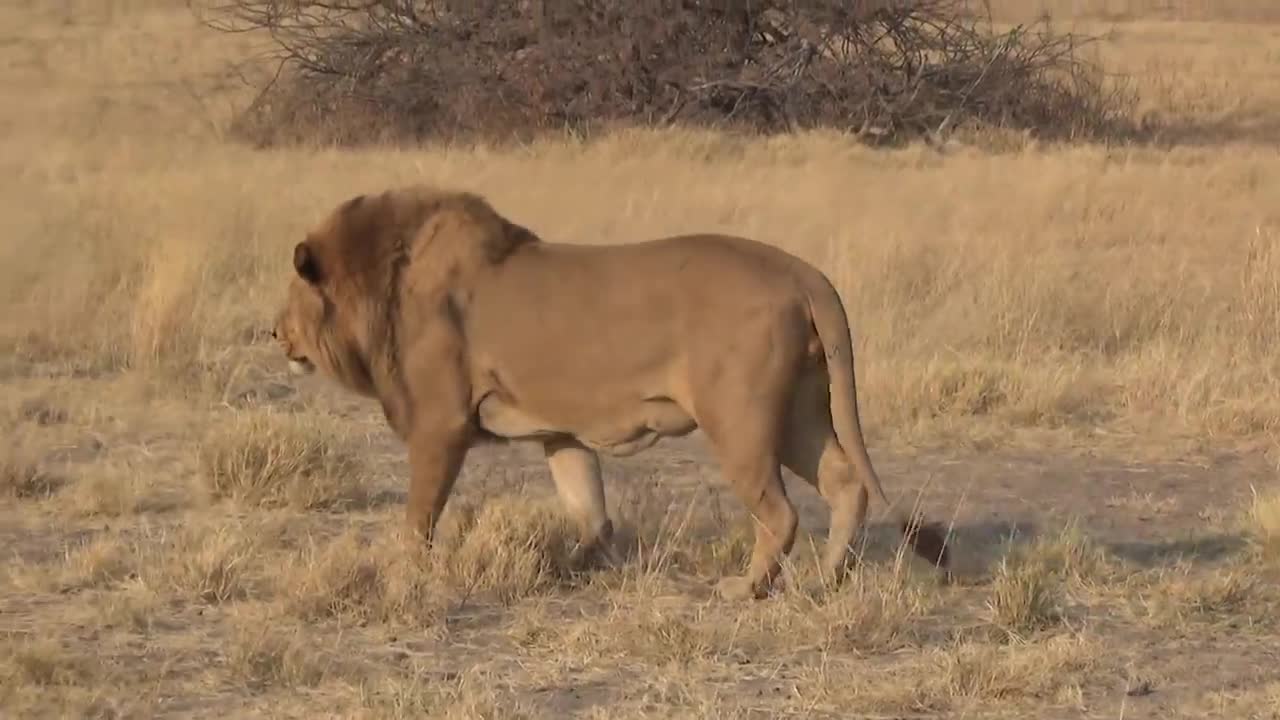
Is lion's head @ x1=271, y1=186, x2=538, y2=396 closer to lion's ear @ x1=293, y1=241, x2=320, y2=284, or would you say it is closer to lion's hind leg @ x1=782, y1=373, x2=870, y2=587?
lion's ear @ x1=293, y1=241, x2=320, y2=284

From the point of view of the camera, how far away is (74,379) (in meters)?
10.5


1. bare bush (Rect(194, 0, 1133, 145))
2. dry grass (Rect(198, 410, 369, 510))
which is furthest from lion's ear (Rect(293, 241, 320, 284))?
bare bush (Rect(194, 0, 1133, 145))

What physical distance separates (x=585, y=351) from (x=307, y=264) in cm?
108

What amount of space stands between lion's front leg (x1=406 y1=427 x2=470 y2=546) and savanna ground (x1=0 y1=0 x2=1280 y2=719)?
0.14 meters

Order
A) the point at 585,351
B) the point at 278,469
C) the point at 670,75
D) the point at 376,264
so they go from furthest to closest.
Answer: the point at 670,75 < the point at 278,469 < the point at 376,264 < the point at 585,351

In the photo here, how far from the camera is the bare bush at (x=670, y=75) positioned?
22469mm

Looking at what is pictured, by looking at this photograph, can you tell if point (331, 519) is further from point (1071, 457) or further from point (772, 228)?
point (772, 228)

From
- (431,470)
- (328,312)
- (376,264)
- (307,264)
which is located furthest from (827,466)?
(307,264)

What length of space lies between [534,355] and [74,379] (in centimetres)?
460

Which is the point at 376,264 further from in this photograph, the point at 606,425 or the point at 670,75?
the point at 670,75

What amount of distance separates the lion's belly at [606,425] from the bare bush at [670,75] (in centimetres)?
1527

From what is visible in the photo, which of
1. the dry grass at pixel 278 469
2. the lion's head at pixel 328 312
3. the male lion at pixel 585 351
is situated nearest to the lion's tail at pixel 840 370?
the male lion at pixel 585 351

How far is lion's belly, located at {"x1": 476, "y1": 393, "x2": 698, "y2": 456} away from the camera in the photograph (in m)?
6.56

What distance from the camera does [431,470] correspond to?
6.72 metres
